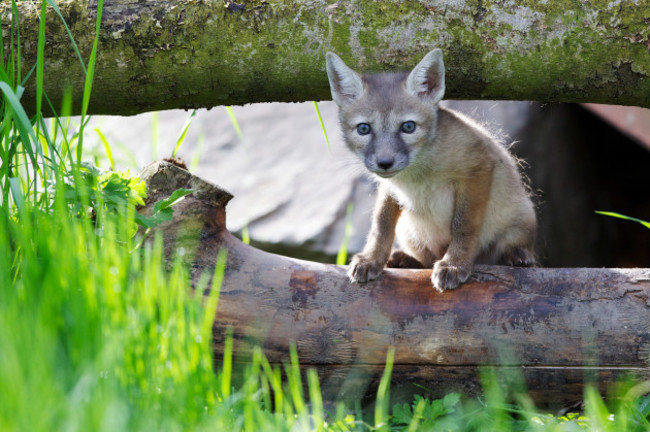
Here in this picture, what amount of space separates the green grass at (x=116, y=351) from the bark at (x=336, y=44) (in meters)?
0.33

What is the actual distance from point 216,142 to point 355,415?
408 centimetres

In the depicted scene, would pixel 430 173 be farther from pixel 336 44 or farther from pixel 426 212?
pixel 336 44

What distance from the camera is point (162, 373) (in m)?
2.08

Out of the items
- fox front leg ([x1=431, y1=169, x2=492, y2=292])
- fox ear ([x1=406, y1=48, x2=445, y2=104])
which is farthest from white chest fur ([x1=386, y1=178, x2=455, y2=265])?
fox ear ([x1=406, y1=48, x2=445, y2=104])

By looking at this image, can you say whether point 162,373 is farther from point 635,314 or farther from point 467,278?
point 635,314

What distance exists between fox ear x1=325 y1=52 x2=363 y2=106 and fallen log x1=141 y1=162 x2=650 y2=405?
0.74 m

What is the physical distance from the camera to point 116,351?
1948 millimetres

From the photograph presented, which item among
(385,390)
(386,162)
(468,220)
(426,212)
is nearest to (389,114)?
(386,162)

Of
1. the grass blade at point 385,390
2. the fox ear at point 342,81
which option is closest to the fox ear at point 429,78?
the fox ear at point 342,81

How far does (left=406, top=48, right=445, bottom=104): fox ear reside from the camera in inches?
122

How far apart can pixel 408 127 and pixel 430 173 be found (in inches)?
9.8

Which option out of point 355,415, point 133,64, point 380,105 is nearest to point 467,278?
point 355,415

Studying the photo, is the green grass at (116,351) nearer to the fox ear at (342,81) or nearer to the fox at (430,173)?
the fox at (430,173)

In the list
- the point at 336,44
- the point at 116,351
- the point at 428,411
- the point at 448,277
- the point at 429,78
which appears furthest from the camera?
the point at 429,78
